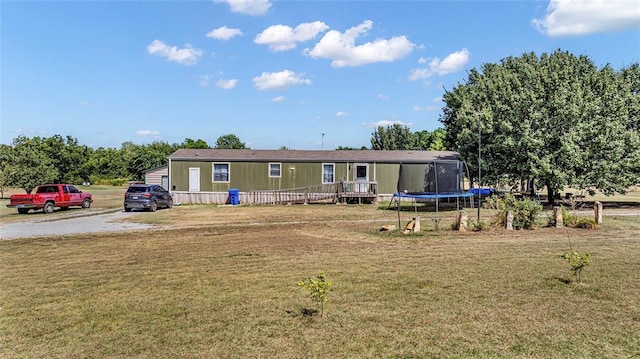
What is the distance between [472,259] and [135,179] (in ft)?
188

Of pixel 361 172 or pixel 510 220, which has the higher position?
pixel 361 172

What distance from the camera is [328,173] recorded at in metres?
29.2

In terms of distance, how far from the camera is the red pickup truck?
72.6 ft

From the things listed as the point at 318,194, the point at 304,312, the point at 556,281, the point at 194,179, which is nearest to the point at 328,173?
the point at 318,194

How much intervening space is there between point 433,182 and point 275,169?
34.0ft

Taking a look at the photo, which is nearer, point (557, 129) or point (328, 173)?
point (557, 129)

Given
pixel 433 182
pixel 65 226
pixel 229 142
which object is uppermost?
pixel 229 142

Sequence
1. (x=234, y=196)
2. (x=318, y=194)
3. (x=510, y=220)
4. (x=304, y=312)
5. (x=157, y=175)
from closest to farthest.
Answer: (x=304, y=312)
(x=510, y=220)
(x=234, y=196)
(x=318, y=194)
(x=157, y=175)

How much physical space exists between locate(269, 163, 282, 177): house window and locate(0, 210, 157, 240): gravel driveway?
1063cm

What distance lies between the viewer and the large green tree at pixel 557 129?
20969 mm

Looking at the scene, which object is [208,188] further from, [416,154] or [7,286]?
[7,286]

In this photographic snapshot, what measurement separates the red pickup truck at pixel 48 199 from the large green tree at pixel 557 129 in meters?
21.7

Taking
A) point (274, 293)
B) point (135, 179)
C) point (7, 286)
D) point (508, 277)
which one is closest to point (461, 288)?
point (508, 277)

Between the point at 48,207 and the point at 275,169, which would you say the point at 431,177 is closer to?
the point at 275,169
